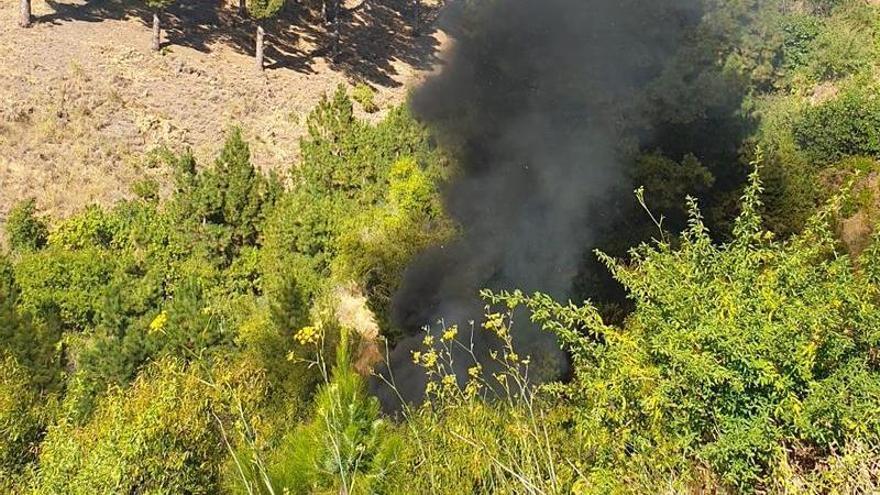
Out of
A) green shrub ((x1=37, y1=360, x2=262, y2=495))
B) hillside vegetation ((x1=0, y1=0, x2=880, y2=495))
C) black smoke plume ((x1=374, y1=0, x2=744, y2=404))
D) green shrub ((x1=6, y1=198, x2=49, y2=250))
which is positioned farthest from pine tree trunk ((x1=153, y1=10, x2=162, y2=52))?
green shrub ((x1=37, y1=360, x2=262, y2=495))

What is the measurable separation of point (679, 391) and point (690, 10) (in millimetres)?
19961

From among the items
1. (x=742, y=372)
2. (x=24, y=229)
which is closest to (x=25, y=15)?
(x=24, y=229)

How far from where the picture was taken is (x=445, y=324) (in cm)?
1602

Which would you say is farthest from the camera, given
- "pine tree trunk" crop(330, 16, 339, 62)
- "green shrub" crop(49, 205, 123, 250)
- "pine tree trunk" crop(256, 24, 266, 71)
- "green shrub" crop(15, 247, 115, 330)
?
"pine tree trunk" crop(330, 16, 339, 62)

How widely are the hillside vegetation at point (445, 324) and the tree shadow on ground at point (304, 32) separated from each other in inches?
218

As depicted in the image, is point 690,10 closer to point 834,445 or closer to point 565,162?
point 565,162

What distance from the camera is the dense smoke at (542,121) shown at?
60.3 feet

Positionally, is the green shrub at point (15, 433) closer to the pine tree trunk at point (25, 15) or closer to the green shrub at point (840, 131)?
the pine tree trunk at point (25, 15)

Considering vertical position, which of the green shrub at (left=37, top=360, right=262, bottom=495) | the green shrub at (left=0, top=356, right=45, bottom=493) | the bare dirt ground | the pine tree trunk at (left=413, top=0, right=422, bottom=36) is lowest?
the bare dirt ground

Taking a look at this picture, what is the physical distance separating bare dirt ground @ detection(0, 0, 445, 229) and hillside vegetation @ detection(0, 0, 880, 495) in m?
0.84

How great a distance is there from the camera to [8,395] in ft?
40.8

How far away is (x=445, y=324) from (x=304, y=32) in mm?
29793

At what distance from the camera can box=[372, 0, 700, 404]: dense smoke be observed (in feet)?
60.3

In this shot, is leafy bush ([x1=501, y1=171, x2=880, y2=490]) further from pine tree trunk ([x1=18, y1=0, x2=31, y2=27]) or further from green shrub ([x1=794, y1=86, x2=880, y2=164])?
pine tree trunk ([x1=18, y1=0, x2=31, y2=27])
